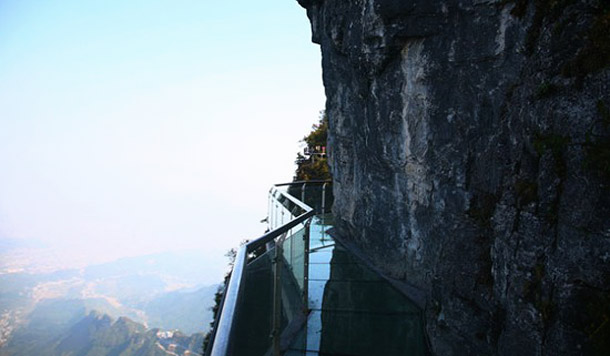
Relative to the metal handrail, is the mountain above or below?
below

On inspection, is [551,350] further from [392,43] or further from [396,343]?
[392,43]

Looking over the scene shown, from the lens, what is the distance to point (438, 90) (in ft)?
20.5

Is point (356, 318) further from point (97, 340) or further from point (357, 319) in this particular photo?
point (97, 340)

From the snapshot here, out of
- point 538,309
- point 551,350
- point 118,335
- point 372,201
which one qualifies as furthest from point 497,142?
point 118,335

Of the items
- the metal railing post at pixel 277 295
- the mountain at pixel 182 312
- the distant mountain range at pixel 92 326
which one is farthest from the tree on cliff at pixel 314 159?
the mountain at pixel 182 312

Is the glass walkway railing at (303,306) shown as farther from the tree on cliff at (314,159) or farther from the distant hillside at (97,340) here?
the distant hillside at (97,340)

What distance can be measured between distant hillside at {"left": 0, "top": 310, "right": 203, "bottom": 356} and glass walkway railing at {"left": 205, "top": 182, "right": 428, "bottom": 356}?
89.8m

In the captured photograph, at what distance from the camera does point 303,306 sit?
5.18 m

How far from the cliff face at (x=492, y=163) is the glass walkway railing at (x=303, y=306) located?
1.93 feet

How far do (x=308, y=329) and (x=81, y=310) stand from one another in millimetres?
191165

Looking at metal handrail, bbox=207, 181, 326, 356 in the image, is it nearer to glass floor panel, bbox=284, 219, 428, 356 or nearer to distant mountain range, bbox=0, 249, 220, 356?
glass floor panel, bbox=284, 219, 428, 356

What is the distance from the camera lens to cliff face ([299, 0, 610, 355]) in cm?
279

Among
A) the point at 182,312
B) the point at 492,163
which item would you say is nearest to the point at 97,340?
the point at 182,312

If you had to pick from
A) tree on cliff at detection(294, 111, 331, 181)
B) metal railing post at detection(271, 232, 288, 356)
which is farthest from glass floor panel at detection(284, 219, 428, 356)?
tree on cliff at detection(294, 111, 331, 181)
